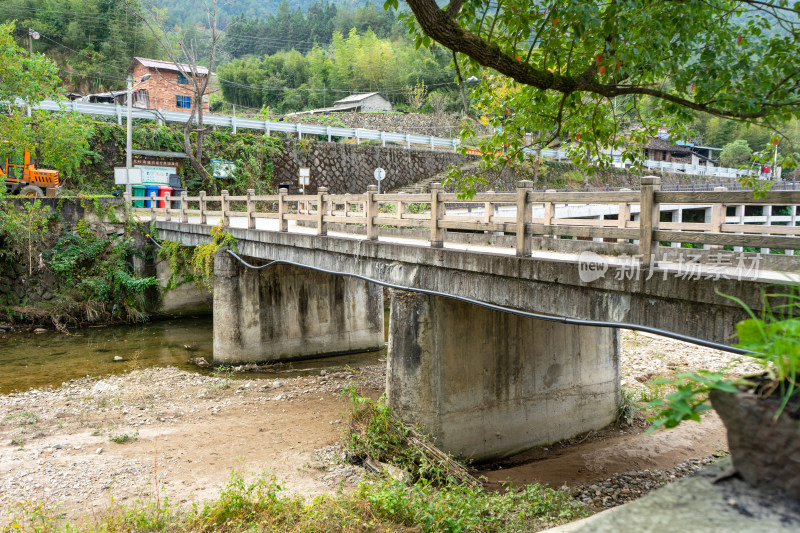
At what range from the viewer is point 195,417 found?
37.4ft

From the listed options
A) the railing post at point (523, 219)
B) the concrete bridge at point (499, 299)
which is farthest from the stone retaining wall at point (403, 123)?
the railing post at point (523, 219)

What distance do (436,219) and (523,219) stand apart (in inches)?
72.4

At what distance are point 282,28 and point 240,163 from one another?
237 feet

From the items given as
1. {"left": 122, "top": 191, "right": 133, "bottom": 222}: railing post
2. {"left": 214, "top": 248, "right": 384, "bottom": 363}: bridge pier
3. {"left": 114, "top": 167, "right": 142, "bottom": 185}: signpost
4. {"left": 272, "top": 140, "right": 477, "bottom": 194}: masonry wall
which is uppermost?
{"left": 272, "top": 140, "right": 477, "bottom": 194}: masonry wall

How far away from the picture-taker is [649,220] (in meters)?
5.98

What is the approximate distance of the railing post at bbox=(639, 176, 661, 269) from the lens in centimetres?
593

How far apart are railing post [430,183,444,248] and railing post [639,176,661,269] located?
3.52 metres

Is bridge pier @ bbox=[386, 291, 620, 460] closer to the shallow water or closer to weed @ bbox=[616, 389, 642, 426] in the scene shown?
weed @ bbox=[616, 389, 642, 426]

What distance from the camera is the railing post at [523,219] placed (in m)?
7.48

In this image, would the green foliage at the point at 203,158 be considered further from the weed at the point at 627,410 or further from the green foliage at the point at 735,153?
the green foliage at the point at 735,153

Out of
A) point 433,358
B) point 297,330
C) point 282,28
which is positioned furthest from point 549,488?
point 282,28

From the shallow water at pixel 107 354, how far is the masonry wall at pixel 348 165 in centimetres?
1498

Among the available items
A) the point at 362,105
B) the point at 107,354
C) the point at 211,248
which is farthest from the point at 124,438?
the point at 362,105

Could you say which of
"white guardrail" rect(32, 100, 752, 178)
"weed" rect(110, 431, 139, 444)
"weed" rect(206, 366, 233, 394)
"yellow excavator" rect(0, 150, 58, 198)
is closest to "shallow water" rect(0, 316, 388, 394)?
"weed" rect(206, 366, 233, 394)
